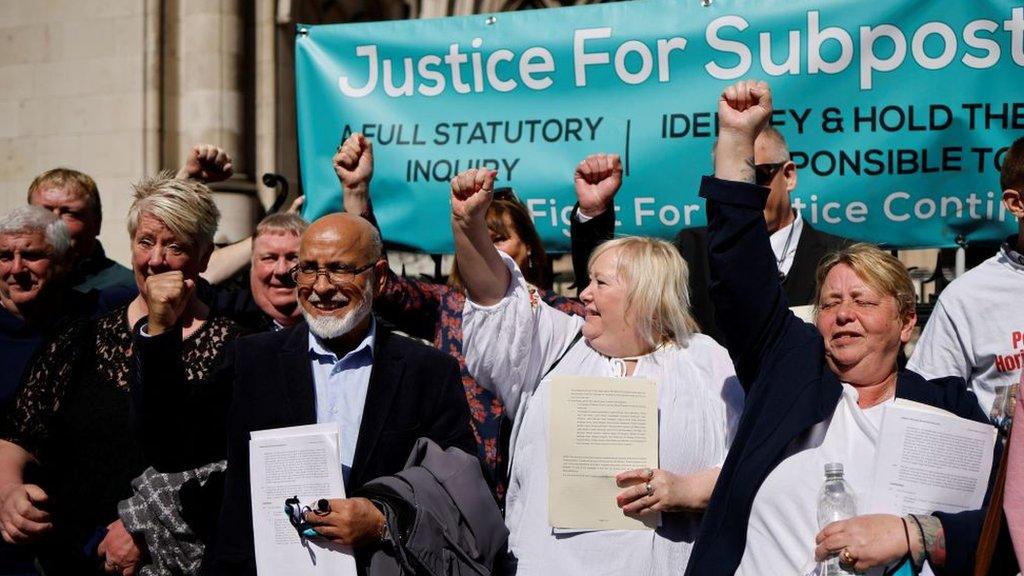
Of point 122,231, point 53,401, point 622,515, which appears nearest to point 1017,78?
point 622,515

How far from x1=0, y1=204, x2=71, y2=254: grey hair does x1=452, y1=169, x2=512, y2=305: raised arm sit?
6.29 ft

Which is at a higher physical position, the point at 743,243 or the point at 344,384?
the point at 743,243

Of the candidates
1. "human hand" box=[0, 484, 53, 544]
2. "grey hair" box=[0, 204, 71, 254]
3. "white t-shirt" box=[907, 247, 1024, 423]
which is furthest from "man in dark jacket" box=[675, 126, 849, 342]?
"grey hair" box=[0, 204, 71, 254]

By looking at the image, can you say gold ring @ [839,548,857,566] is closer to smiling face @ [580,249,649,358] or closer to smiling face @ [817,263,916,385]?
smiling face @ [817,263,916,385]

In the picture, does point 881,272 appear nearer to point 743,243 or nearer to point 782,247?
point 743,243

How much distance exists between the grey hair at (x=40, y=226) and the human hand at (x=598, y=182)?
77.4 inches

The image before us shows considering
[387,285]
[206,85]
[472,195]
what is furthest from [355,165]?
[206,85]

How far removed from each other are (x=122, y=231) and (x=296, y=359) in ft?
19.9

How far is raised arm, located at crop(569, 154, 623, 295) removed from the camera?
4.53 metres

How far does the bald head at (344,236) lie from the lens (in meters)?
3.77

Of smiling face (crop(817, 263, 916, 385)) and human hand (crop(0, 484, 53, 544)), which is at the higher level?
smiling face (crop(817, 263, 916, 385))

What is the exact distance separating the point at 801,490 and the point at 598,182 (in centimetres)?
171

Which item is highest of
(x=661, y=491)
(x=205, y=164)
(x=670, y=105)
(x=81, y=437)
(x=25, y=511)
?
(x=670, y=105)

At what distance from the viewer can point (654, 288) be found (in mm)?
3809
